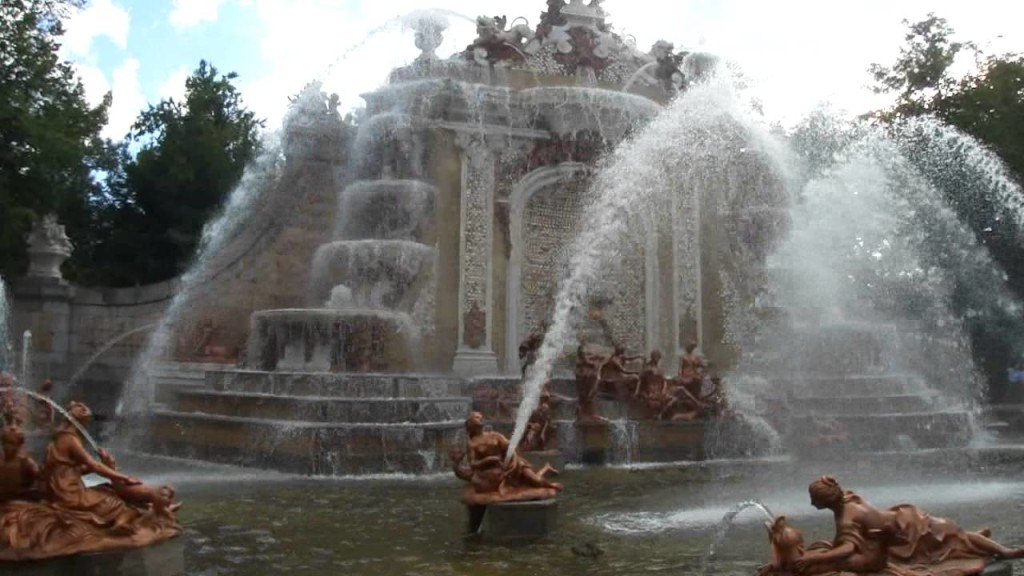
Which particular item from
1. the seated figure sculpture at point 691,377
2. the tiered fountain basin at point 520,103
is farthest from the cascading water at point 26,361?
the seated figure sculpture at point 691,377

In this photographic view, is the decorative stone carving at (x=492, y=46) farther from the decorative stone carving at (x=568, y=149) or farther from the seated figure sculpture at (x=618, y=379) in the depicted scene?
the seated figure sculpture at (x=618, y=379)

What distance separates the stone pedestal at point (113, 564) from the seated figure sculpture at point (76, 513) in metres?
0.04

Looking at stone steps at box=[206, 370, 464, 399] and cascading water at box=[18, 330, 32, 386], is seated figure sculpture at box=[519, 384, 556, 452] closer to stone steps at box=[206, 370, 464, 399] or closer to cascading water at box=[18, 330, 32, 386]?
stone steps at box=[206, 370, 464, 399]

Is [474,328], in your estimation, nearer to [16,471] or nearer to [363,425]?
[363,425]

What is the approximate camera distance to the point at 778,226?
22.9 meters

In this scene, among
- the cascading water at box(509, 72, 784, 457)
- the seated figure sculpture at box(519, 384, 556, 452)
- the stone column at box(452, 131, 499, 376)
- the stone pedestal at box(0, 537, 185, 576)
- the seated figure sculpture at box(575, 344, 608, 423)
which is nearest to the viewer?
the stone pedestal at box(0, 537, 185, 576)

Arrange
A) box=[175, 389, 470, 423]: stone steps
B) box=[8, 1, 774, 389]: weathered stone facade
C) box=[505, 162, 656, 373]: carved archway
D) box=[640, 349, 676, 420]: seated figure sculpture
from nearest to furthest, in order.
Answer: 1. box=[175, 389, 470, 423]: stone steps
2. box=[640, 349, 676, 420]: seated figure sculpture
3. box=[8, 1, 774, 389]: weathered stone facade
4. box=[505, 162, 656, 373]: carved archway

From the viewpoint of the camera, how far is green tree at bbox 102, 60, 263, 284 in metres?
33.1

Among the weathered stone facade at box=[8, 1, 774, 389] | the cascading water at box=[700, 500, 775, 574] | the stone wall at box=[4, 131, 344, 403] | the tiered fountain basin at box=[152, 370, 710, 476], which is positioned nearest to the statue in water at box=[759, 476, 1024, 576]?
the cascading water at box=[700, 500, 775, 574]

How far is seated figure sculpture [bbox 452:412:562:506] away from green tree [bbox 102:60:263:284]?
1015 inches

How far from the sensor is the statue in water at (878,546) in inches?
209

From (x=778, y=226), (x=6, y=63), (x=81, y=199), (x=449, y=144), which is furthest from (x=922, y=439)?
(x=81, y=199)

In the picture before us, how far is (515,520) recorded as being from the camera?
8234 mm

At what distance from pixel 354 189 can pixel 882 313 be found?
605 inches
